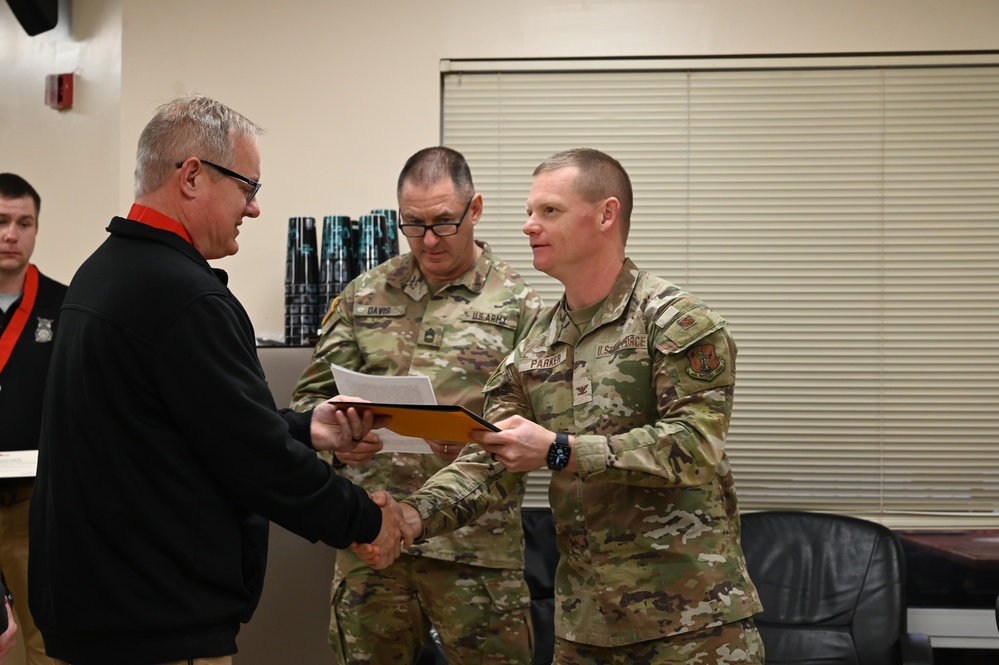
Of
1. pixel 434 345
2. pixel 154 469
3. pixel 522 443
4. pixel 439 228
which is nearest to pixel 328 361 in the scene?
pixel 434 345

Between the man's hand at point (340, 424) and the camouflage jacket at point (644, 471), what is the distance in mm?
283

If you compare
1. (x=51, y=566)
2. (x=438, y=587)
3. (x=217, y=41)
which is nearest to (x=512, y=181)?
(x=217, y=41)

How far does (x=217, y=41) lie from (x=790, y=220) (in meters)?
2.66

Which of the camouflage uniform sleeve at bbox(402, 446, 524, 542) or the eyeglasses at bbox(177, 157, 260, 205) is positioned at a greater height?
the eyeglasses at bbox(177, 157, 260, 205)

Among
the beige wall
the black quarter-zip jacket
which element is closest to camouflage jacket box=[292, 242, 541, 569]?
the black quarter-zip jacket

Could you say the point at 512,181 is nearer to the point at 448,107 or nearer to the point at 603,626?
the point at 448,107

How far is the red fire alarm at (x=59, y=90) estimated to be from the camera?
474 centimetres

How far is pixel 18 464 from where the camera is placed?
3.14 m

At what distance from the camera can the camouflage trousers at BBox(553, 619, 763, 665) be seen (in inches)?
82.4

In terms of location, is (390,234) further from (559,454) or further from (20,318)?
(559,454)

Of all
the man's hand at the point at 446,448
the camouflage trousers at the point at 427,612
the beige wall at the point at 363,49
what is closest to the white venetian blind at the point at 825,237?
the beige wall at the point at 363,49

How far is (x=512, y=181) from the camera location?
14.4ft

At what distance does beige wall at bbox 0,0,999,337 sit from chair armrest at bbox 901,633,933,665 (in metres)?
2.42

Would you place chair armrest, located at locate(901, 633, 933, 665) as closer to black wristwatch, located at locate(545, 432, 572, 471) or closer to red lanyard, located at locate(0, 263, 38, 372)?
black wristwatch, located at locate(545, 432, 572, 471)
